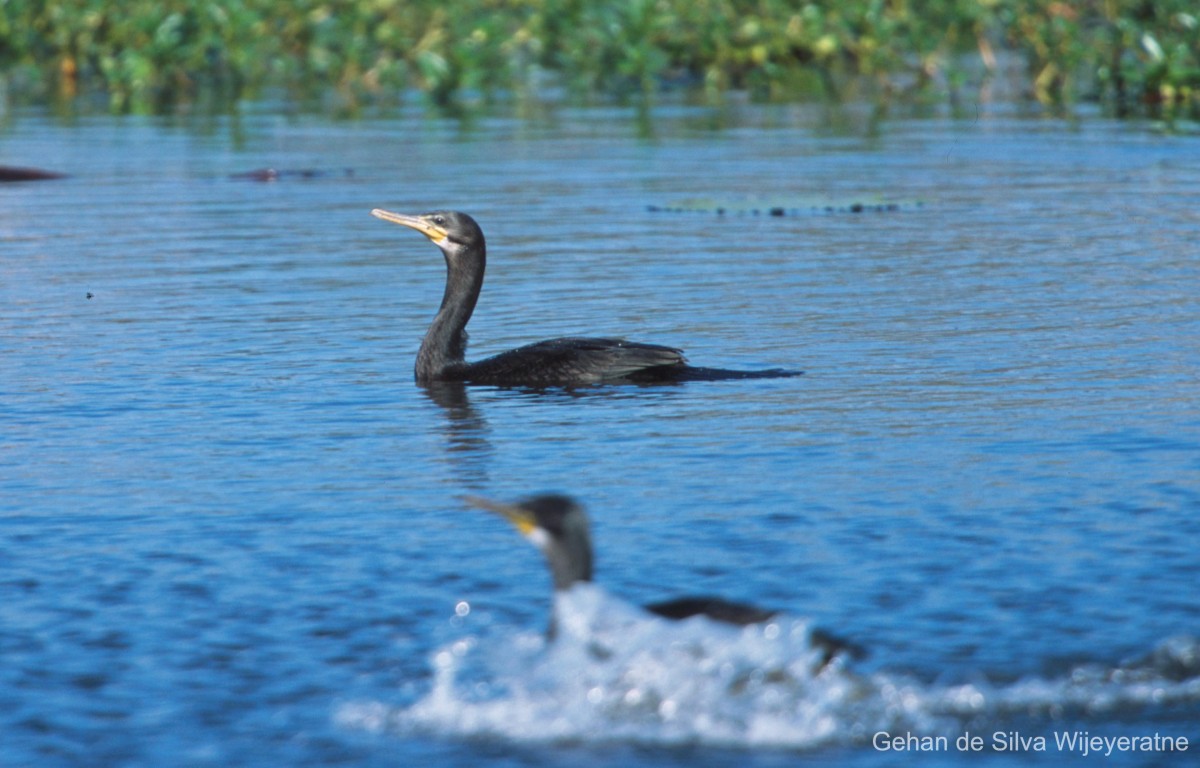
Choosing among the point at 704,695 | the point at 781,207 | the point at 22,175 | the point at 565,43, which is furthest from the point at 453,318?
the point at 565,43

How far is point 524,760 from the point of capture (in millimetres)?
5910

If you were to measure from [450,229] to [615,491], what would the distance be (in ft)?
12.6

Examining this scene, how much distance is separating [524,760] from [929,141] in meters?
21.5

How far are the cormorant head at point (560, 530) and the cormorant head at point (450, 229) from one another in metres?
6.18

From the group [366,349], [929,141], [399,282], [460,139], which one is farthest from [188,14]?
[366,349]

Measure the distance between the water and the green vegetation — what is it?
54.4 ft

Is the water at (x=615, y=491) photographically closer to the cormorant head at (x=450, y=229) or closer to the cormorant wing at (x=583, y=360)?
the cormorant wing at (x=583, y=360)

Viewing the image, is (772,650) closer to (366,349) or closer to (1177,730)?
(1177,730)

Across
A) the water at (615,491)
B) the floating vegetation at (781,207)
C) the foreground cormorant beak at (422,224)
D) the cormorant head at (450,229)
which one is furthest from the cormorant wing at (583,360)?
the floating vegetation at (781,207)

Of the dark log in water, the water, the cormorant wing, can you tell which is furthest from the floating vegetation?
the cormorant wing

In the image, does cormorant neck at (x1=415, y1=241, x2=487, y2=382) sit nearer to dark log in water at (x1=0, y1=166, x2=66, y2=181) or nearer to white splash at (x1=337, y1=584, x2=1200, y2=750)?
white splash at (x1=337, y1=584, x2=1200, y2=750)

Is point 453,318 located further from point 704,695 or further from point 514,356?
point 704,695

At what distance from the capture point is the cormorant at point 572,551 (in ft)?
19.9

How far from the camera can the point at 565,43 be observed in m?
39.1
